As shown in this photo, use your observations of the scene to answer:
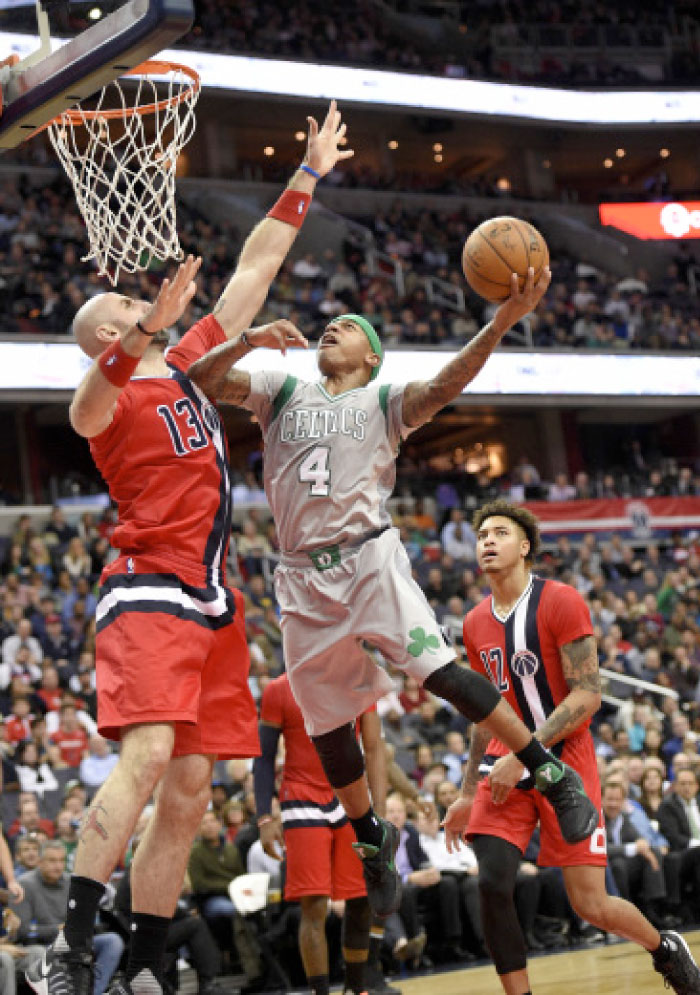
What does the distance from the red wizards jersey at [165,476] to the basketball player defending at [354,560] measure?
24 centimetres

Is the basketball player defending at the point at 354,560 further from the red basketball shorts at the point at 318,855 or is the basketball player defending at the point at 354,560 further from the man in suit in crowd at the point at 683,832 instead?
the man in suit in crowd at the point at 683,832

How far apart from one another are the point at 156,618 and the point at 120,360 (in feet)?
3.19

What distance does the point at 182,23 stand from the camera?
5.16 meters

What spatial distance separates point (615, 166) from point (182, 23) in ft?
107

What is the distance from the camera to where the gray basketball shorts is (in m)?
5.13

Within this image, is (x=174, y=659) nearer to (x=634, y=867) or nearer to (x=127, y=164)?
(x=127, y=164)

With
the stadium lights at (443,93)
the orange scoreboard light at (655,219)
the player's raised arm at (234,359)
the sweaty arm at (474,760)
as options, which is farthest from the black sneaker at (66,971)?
the orange scoreboard light at (655,219)

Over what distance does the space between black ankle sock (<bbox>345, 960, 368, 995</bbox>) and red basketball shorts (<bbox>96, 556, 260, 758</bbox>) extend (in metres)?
2.22

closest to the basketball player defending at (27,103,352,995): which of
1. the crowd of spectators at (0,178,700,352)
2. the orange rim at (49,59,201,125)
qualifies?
the orange rim at (49,59,201,125)

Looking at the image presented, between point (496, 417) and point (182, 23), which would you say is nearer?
point (182, 23)

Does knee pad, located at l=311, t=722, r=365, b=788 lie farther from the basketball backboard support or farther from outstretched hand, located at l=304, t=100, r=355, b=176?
the basketball backboard support

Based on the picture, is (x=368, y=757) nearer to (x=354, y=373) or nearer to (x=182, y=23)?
(x=354, y=373)

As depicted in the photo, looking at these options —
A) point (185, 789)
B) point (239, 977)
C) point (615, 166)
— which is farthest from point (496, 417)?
point (185, 789)

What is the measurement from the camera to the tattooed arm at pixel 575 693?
5.69 meters
